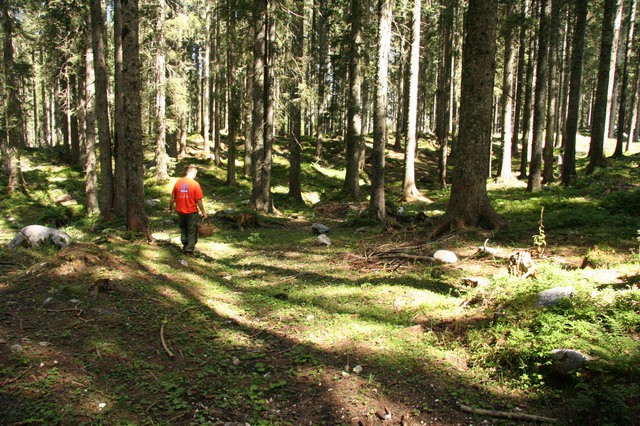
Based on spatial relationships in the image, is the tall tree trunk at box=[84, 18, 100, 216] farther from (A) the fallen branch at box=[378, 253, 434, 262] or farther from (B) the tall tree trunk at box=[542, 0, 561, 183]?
(B) the tall tree trunk at box=[542, 0, 561, 183]

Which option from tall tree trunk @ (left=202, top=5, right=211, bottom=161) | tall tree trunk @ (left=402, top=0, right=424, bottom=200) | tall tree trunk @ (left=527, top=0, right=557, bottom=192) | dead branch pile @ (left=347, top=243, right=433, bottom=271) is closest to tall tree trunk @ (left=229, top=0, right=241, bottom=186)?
tall tree trunk @ (left=202, top=5, right=211, bottom=161)

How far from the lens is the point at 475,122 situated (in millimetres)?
9508

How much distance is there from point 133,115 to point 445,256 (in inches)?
311

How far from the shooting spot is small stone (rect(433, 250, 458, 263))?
320 inches

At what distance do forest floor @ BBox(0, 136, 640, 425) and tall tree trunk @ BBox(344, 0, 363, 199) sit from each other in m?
10.0

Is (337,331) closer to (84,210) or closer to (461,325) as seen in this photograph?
(461,325)

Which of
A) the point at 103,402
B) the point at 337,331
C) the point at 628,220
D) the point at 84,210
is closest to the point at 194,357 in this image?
the point at 103,402

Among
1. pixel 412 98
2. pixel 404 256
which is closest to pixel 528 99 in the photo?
pixel 412 98

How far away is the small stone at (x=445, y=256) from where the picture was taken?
8125 mm

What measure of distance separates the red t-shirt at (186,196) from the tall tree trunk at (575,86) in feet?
48.9

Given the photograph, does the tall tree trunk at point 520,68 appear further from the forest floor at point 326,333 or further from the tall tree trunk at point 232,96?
the tall tree trunk at point 232,96

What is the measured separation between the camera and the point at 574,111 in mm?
16109

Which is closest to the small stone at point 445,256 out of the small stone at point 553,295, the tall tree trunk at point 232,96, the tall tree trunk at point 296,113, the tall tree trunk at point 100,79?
the small stone at point 553,295

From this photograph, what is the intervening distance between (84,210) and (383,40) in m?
15.0
